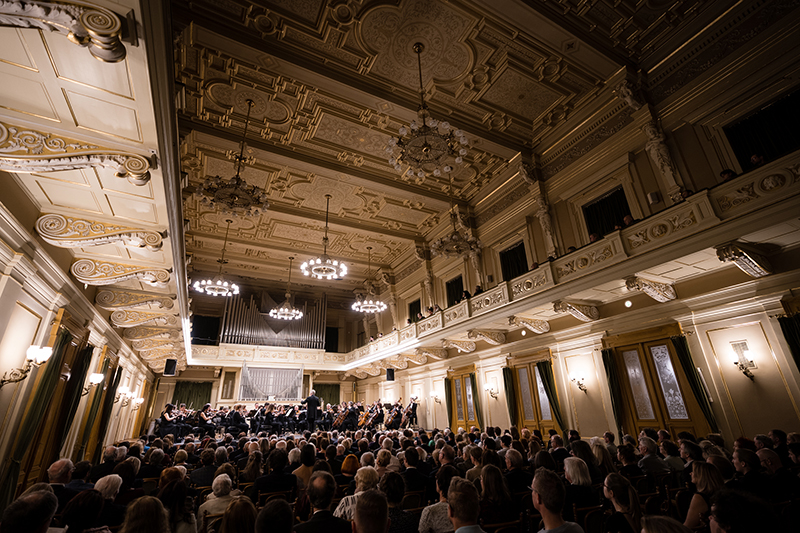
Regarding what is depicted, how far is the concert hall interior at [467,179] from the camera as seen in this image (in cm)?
346

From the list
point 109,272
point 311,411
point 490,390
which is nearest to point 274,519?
point 109,272

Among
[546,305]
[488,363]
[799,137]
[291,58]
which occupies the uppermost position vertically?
[291,58]

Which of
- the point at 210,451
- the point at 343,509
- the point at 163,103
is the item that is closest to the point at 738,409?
the point at 343,509

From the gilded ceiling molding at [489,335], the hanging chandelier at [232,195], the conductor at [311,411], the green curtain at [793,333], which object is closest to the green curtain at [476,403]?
the gilded ceiling molding at [489,335]

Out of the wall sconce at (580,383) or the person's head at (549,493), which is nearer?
the person's head at (549,493)

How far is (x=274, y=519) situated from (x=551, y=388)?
29.4 feet

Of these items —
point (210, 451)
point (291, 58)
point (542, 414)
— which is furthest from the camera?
point (542, 414)

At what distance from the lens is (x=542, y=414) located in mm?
9867

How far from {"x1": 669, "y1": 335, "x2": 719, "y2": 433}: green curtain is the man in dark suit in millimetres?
7152

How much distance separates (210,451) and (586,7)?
9307 millimetres

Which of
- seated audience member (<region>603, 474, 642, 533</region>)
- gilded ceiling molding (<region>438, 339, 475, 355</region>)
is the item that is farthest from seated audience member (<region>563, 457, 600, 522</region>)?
gilded ceiling molding (<region>438, 339, 475, 355</region>)

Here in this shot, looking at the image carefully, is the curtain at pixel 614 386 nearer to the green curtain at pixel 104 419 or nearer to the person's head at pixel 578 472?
the person's head at pixel 578 472

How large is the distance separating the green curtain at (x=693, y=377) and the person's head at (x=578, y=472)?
505cm

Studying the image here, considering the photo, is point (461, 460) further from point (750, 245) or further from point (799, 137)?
point (799, 137)
